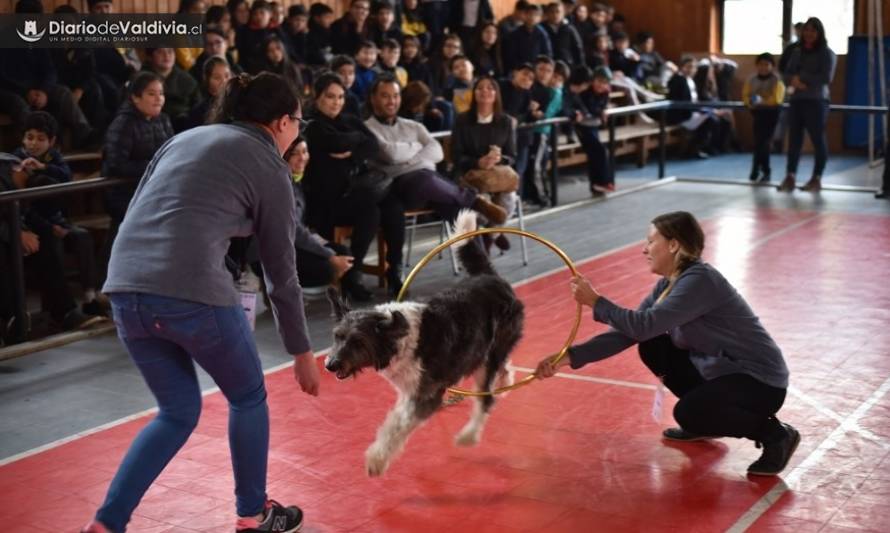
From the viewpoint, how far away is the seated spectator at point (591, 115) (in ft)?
42.5

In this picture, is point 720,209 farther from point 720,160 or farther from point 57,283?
point 57,283

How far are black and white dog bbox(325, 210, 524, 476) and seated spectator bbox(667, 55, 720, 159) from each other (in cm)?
1138

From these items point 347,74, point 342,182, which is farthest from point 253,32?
point 342,182

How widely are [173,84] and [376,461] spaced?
5.76 metres

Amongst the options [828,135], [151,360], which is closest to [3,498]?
[151,360]

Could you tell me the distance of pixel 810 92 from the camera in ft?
42.1

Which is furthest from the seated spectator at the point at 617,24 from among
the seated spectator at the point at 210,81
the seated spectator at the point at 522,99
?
the seated spectator at the point at 210,81

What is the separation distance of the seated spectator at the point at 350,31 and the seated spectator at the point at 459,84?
3.41 feet

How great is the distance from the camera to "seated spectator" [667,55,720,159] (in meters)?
16.2

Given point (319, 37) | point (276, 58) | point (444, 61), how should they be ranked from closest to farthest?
1. point (276, 58)
2. point (319, 37)
3. point (444, 61)

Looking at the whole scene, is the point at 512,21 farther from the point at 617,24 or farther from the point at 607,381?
the point at 607,381

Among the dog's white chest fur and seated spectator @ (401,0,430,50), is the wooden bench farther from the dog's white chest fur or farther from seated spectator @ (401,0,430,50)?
A: the dog's white chest fur

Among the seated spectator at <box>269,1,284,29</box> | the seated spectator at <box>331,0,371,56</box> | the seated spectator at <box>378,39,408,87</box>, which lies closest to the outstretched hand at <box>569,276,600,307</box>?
the seated spectator at <box>378,39,408,87</box>

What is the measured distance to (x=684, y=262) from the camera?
4.90 meters
